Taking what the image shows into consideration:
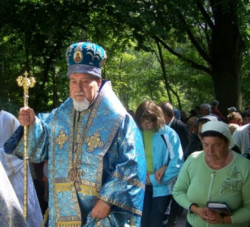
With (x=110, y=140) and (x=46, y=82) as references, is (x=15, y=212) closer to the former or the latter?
(x=110, y=140)

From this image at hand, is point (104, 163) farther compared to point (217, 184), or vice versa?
point (217, 184)

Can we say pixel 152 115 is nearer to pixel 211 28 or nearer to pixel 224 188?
pixel 224 188

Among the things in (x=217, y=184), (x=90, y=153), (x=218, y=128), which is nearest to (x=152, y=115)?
(x=218, y=128)

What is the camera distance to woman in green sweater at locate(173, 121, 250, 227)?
428 centimetres

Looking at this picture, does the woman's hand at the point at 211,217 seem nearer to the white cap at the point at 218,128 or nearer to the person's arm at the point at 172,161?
the white cap at the point at 218,128

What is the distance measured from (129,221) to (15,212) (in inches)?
72.2

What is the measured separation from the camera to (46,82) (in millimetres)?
12781

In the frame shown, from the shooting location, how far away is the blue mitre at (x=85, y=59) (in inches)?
164

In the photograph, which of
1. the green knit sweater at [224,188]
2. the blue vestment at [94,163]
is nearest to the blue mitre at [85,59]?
the blue vestment at [94,163]

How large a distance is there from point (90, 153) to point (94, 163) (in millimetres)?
94

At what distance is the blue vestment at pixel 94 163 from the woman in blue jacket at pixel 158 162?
1.85m

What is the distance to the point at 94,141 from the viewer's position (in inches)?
163

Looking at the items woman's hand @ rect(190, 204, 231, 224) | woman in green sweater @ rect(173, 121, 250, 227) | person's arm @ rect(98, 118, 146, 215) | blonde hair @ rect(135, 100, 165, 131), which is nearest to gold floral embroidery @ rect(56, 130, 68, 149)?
person's arm @ rect(98, 118, 146, 215)

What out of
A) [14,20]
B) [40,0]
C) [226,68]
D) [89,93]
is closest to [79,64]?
[89,93]
